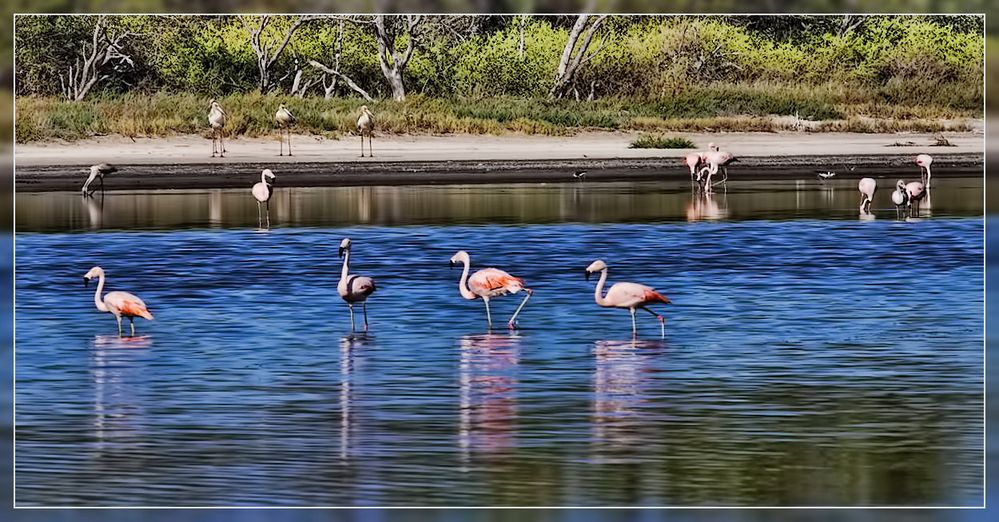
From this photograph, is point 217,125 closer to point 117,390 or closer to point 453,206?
point 453,206

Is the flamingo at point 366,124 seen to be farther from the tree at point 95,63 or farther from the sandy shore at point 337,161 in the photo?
the tree at point 95,63

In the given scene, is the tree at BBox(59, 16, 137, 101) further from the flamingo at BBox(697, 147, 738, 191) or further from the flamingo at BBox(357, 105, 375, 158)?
the flamingo at BBox(697, 147, 738, 191)

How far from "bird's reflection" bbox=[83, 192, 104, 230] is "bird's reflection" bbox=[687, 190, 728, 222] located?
267 inches

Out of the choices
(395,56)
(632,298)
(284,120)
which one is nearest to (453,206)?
(284,120)

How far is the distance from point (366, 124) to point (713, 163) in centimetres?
472

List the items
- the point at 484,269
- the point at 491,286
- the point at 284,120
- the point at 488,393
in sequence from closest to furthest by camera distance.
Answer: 1. the point at 488,393
2. the point at 491,286
3. the point at 484,269
4. the point at 284,120

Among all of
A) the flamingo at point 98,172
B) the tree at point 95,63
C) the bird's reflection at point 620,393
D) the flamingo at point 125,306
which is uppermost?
the tree at point 95,63

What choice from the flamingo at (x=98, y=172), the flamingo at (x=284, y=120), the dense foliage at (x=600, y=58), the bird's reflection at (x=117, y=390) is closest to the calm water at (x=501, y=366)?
the bird's reflection at (x=117, y=390)

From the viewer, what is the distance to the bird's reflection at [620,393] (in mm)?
9234

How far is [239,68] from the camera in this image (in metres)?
25.4

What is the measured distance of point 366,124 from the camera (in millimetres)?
23719

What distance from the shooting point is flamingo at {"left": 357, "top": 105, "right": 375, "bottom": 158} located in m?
23.5

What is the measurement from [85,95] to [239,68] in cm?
285

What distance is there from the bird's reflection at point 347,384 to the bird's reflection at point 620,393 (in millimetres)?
1223
